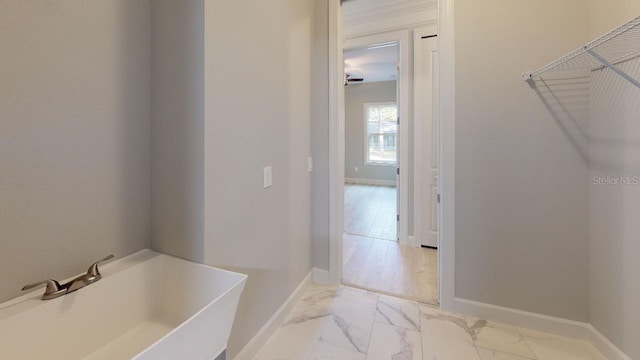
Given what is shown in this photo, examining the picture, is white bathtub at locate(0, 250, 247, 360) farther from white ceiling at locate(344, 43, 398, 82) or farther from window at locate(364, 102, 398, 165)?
window at locate(364, 102, 398, 165)

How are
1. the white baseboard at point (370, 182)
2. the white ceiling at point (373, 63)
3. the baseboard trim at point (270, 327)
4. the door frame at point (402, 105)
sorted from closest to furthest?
the baseboard trim at point (270, 327) → the door frame at point (402, 105) → the white ceiling at point (373, 63) → the white baseboard at point (370, 182)

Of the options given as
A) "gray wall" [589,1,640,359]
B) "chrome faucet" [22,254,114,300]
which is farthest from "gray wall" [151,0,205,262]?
"gray wall" [589,1,640,359]

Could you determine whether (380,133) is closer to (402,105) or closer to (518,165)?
(402,105)

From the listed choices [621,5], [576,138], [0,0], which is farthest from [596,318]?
[0,0]

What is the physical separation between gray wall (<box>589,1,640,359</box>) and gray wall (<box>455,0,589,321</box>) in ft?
0.22

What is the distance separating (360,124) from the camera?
8320 millimetres

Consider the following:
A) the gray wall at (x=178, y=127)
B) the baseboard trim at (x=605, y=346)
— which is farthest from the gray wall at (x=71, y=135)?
the baseboard trim at (x=605, y=346)

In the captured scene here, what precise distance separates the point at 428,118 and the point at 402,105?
0.34 m

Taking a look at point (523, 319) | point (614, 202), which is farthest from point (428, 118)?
point (523, 319)

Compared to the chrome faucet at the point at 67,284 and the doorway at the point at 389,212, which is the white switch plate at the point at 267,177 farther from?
the doorway at the point at 389,212

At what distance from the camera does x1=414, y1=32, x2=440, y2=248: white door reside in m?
3.08

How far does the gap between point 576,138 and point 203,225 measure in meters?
2.18

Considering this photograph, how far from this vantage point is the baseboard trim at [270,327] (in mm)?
1495

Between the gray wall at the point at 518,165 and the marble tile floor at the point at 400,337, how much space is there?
7.9 inches
